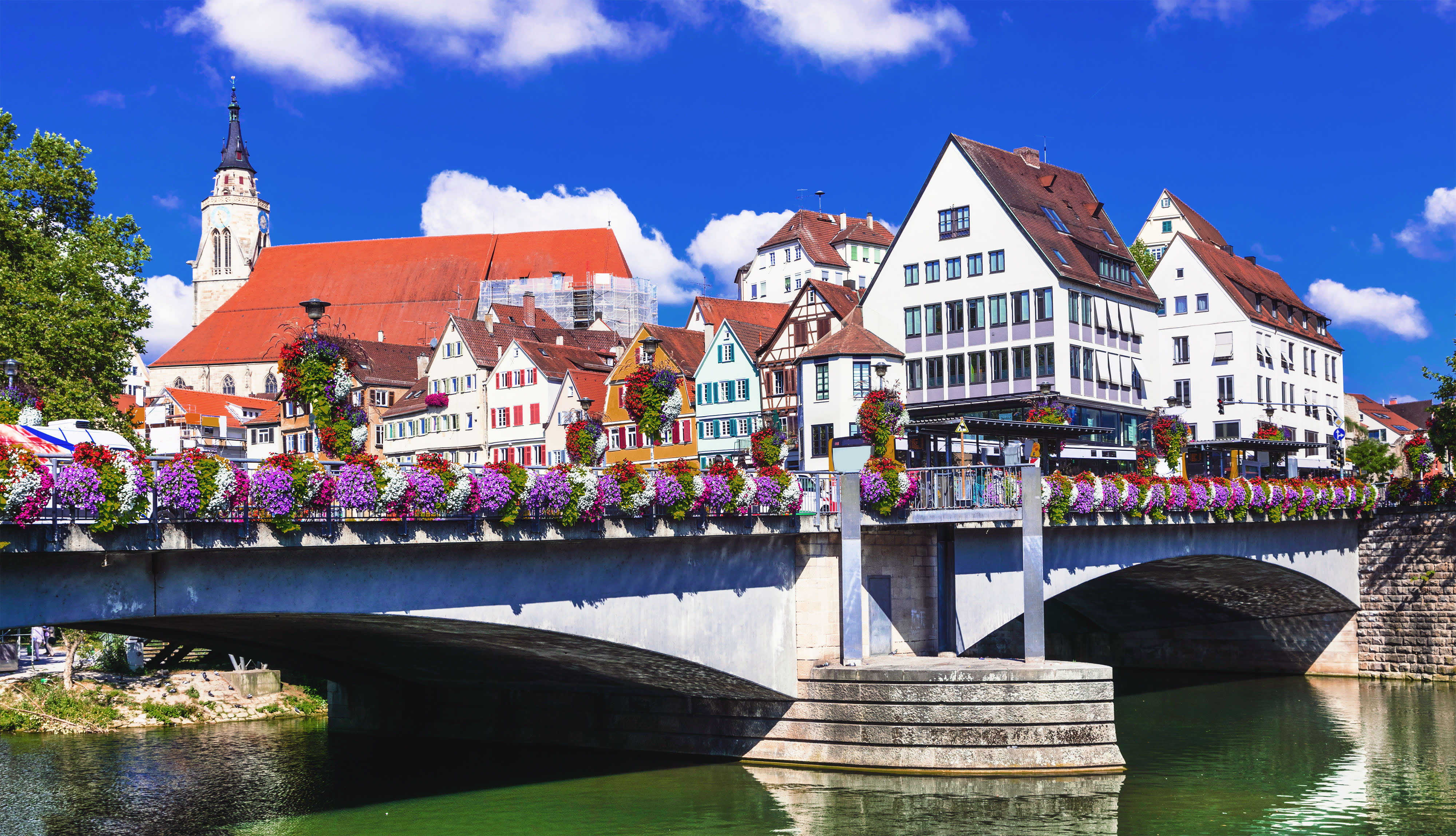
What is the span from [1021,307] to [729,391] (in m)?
19.5

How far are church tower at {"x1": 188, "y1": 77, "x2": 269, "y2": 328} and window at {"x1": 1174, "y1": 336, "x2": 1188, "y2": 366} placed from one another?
350 ft

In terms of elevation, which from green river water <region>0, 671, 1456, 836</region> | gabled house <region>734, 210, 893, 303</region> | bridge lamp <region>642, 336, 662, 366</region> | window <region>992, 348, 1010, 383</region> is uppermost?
gabled house <region>734, 210, 893, 303</region>

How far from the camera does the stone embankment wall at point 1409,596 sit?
169 ft

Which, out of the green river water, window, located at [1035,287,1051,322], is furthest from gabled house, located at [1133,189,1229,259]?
the green river water

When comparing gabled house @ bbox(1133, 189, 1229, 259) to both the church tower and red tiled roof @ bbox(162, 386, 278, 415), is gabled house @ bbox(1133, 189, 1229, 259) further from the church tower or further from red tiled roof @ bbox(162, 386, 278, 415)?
the church tower

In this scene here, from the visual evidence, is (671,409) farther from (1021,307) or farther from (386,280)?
(386,280)

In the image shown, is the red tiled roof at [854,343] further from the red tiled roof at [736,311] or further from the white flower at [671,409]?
the white flower at [671,409]

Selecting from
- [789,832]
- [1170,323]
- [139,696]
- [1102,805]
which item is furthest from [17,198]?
[1170,323]

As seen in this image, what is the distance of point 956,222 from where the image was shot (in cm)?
6594

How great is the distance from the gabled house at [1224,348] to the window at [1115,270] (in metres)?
3.34

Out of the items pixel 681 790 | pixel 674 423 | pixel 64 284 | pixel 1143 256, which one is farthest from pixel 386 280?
pixel 681 790

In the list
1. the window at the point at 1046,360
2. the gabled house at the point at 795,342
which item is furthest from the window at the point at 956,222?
the gabled house at the point at 795,342

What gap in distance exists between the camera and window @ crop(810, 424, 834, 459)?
70625mm

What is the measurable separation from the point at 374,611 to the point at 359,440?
3.07m
